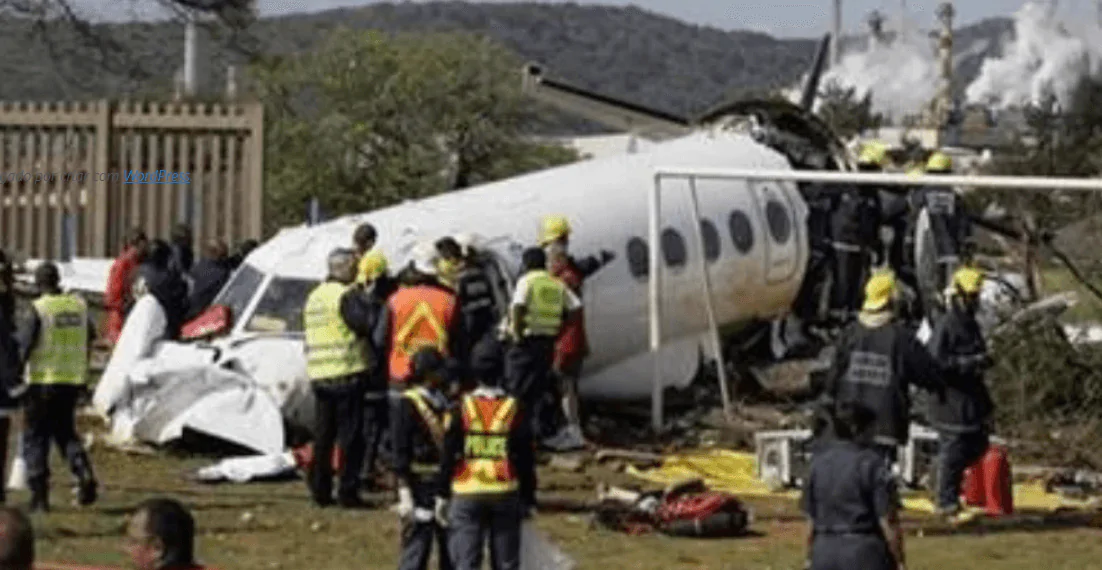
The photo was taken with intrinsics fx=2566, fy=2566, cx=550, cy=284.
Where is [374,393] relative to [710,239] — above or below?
below

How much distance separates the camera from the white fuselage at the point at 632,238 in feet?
74.8

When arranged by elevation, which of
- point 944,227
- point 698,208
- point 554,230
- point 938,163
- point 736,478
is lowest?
point 736,478

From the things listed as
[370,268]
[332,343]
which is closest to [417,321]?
[332,343]

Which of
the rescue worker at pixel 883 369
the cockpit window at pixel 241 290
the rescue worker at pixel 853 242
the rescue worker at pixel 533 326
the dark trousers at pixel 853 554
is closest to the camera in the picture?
the dark trousers at pixel 853 554

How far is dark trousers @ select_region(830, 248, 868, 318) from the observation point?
84.1ft

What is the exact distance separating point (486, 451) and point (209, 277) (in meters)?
12.7

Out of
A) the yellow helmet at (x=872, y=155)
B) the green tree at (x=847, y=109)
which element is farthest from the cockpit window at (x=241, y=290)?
the green tree at (x=847, y=109)

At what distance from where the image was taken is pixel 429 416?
13672 millimetres

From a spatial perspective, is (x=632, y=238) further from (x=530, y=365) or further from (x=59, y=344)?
(x=59, y=344)

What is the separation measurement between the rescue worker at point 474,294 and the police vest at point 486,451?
701 centimetres

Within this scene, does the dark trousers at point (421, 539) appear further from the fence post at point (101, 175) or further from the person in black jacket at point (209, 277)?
the fence post at point (101, 175)

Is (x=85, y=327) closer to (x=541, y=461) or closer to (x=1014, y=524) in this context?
(x=541, y=461)

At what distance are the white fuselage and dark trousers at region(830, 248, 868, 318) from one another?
0.43 m

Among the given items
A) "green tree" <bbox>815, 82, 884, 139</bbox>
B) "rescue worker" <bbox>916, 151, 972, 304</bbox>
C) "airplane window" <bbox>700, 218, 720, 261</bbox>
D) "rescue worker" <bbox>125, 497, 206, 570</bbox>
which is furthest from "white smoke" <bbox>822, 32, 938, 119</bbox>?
"rescue worker" <bbox>125, 497, 206, 570</bbox>
